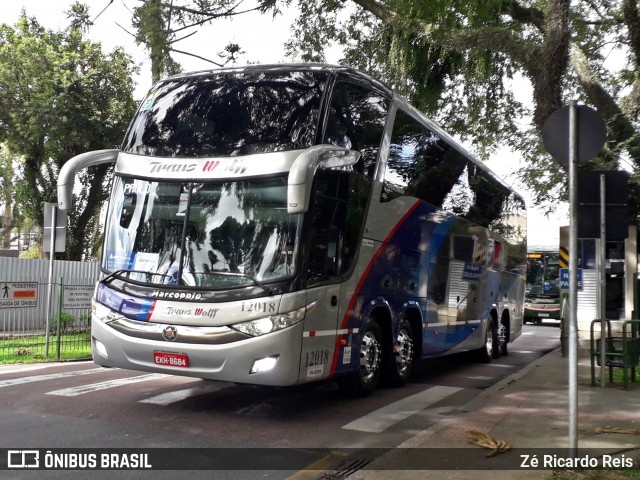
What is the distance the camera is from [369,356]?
9102 millimetres

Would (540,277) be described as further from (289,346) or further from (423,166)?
(289,346)

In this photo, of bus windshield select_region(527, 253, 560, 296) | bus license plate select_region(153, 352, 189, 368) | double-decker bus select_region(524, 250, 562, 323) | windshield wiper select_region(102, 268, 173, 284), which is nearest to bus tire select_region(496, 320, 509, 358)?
bus license plate select_region(153, 352, 189, 368)

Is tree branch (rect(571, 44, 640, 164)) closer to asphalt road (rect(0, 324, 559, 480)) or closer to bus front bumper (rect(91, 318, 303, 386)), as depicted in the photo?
asphalt road (rect(0, 324, 559, 480))

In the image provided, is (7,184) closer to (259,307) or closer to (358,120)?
(358,120)

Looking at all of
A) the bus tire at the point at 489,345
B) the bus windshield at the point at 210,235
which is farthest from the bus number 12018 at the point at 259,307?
the bus tire at the point at 489,345

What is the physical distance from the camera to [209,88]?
822 centimetres

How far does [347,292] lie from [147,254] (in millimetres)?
2451

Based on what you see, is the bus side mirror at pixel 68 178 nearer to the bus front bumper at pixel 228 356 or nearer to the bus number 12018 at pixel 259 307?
the bus front bumper at pixel 228 356

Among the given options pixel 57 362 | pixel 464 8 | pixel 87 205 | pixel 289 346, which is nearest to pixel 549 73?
pixel 464 8

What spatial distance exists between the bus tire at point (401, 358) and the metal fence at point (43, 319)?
270 inches

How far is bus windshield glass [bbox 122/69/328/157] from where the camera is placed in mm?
7664

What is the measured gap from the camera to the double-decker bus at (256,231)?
712 cm

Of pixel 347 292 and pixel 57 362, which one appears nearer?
pixel 347 292

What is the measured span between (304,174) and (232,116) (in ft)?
5.69
